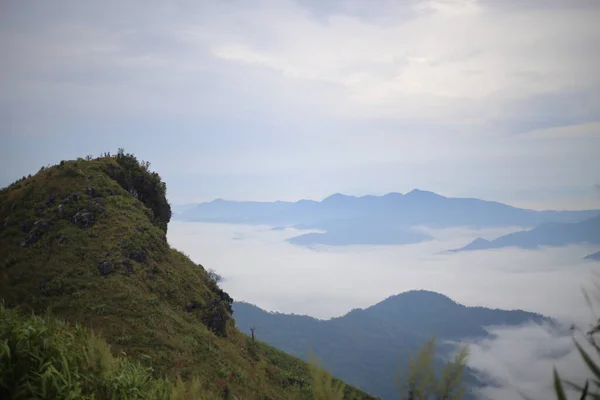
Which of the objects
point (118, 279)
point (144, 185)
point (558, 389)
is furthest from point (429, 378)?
point (144, 185)

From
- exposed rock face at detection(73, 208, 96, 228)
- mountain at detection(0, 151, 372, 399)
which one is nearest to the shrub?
mountain at detection(0, 151, 372, 399)

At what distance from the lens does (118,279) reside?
89.6ft

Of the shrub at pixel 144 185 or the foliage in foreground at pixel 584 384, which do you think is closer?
the foliage in foreground at pixel 584 384

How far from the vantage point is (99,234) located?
3125 cm

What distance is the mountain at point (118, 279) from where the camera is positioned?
23.0 meters

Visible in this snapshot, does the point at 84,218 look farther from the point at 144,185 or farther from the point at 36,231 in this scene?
the point at 144,185

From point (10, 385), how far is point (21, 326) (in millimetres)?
1416

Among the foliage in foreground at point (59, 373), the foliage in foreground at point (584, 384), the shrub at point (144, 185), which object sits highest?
the shrub at point (144, 185)

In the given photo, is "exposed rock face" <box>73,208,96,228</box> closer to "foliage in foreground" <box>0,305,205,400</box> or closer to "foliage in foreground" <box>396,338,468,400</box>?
"foliage in foreground" <box>0,305,205,400</box>

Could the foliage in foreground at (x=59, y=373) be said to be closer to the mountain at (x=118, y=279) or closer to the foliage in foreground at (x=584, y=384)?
the foliage in foreground at (x=584, y=384)

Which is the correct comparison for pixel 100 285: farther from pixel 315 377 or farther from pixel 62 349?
pixel 315 377

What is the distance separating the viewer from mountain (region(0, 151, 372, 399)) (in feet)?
75.5

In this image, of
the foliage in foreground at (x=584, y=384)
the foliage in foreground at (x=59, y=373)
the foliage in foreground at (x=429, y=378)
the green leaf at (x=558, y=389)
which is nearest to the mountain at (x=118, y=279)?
the foliage in foreground at (x=59, y=373)

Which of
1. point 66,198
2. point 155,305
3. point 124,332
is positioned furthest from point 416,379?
point 66,198
